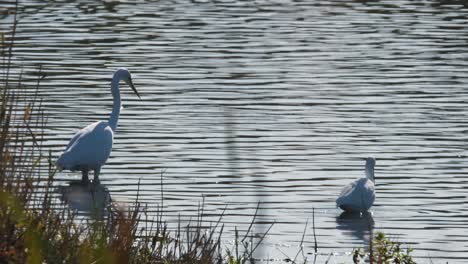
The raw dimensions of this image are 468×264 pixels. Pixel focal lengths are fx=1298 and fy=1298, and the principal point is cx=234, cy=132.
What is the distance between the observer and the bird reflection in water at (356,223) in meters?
12.6

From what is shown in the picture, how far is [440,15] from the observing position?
3222cm

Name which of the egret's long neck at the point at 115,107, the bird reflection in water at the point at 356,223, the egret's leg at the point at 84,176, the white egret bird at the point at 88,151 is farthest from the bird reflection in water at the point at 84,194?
the bird reflection in water at the point at 356,223

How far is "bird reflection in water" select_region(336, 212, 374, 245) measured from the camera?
41.2 feet

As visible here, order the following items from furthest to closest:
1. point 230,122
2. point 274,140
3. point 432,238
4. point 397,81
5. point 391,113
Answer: point 397,81 → point 391,113 → point 274,140 → point 432,238 → point 230,122

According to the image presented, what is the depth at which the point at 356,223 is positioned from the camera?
42.8 feet

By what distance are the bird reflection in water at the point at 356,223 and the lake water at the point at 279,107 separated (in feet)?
0.09

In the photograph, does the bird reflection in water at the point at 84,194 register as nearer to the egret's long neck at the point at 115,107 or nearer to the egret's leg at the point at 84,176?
the egret's leg at the point at 84,176

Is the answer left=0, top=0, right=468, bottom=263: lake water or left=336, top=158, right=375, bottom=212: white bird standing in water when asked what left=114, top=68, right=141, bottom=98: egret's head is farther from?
left=336, top=158, right=375, bottom=212: white bird standing in water

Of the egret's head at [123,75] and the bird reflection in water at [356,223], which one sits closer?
the bird reflection in water at [356,223]

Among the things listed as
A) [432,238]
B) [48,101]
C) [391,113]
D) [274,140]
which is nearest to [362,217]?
[432,238]

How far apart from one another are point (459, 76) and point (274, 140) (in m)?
6.70

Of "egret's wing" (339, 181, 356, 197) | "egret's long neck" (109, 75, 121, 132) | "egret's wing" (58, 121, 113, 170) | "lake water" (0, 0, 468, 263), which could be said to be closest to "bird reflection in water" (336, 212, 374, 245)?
"lake water" (0, 0, 468, 263)

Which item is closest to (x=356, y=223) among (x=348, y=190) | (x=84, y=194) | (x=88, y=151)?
(x=348, y=190)

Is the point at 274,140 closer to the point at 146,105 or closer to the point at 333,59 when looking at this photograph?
the point at 146,105
